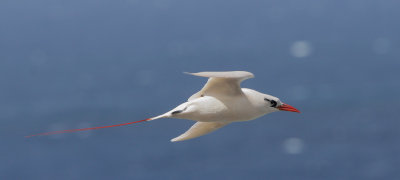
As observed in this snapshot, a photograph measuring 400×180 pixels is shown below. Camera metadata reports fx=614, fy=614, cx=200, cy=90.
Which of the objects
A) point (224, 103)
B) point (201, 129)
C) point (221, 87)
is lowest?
point (201, 129)

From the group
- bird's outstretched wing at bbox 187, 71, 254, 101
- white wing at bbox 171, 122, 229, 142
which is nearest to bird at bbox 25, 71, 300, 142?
bird's outstretched wing at bbox 187, 71, 254, 101

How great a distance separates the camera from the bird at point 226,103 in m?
5.17

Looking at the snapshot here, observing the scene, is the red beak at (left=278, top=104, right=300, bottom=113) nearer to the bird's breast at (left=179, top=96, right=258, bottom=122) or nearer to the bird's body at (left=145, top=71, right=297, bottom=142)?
the bird's body at (left=145, top=71, right=297, bottom=142)

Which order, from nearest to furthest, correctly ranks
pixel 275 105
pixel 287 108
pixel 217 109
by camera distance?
pixel 217 109, pixel 275 105, pixel 287 108

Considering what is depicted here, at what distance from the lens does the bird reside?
517cm

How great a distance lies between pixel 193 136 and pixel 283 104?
901 mm

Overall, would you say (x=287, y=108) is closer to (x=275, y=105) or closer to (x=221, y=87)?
(x=275, y=105)

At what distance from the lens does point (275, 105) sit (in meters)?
5.64

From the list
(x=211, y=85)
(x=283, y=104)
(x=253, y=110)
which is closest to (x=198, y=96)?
(x=211, y=85)

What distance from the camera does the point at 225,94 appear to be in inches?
210

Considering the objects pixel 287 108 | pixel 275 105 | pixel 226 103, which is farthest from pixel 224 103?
pixel 287 108

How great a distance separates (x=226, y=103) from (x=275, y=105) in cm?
57

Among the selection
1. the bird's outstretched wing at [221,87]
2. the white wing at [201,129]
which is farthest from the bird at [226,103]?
the white wing at [201,129]

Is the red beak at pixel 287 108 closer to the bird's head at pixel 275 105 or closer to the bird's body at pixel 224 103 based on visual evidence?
the bird's head at pixel 275 105
